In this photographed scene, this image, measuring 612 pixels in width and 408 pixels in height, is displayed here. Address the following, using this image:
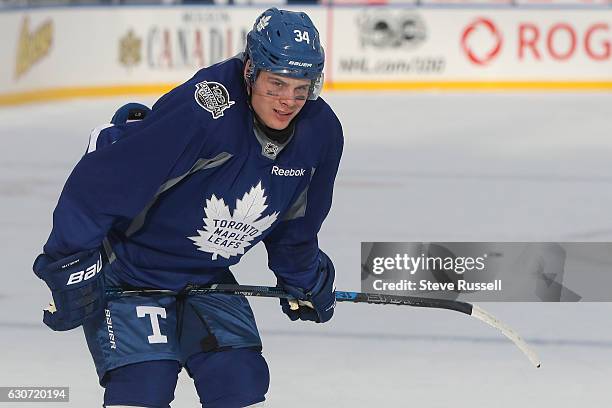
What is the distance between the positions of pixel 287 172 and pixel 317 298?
419 millimetres

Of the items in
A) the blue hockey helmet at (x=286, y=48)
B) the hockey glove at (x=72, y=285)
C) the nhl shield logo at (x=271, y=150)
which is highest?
the blue hockey helmet at (x=286, y=48)

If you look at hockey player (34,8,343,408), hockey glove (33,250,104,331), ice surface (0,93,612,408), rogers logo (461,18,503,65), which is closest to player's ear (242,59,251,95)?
hockey player (34,8,343,408)

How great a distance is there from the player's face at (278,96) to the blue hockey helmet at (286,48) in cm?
2

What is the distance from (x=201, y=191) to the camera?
2.53 m

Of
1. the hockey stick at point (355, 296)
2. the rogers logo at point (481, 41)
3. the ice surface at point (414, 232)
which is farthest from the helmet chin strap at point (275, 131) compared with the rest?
the rogers logo at point (481, 41)

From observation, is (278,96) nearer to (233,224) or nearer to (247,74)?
(247,74)

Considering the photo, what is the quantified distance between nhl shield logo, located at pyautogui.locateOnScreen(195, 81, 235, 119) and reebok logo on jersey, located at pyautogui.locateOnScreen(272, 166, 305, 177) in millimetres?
178

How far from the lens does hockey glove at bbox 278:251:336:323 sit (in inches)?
114

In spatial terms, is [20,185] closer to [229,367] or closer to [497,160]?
[497,160]

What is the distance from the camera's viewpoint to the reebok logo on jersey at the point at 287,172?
257 centimetres

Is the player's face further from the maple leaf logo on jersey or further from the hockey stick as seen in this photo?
the hockey stick

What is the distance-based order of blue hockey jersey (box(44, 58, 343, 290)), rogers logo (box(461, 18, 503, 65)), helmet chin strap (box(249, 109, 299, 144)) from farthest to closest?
rogers logo (box(461, 18, 503, 65)) → helmet chin strap (box(249, 109, 299, 144)) → blue hockey jersey (box(44, 58, 343, 290))

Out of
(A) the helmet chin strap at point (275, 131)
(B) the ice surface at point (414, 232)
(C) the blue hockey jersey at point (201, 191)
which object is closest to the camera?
(C) the blue hockey jersey at point (201, 191)

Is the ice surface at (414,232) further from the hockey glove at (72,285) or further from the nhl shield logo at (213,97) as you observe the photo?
the nhl shield logo at (213,97)
